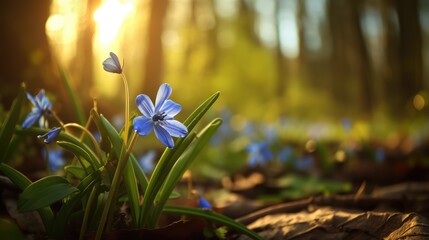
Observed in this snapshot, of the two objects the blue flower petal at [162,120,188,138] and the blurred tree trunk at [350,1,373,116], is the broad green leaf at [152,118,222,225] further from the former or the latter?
the blurred tree trunk at [350,1,373,116]

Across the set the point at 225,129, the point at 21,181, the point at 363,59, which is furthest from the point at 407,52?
the point at 21,181

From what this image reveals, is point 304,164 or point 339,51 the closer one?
point 304,164

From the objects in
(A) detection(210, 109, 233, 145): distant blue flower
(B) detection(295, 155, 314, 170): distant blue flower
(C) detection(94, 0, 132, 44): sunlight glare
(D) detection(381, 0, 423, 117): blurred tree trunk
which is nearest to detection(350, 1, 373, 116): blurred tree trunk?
(D) detection(381, 0, 423, 117): blurred tree trunk

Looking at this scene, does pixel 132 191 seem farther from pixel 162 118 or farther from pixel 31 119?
pixel 31 119

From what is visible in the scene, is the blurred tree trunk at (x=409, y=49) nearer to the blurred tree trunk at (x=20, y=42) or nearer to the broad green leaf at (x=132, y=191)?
the blurred tree trunk at (x=20, y=42)

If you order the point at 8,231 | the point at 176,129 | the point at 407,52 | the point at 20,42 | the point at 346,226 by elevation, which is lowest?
Answer: the point at 407,52
